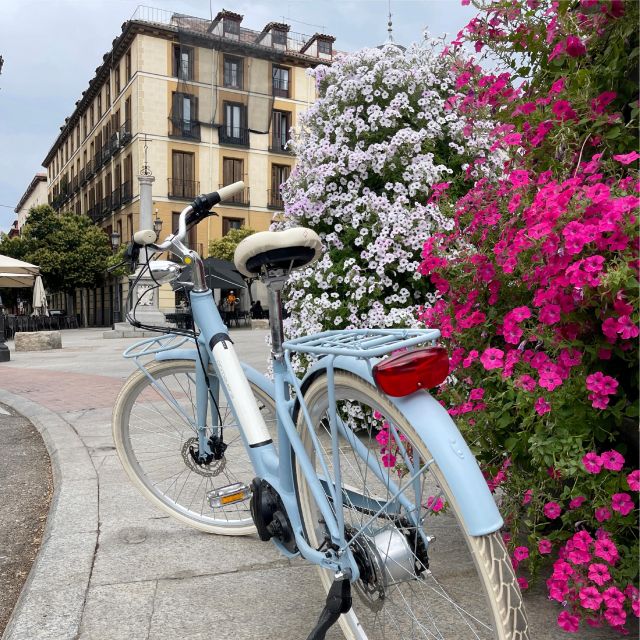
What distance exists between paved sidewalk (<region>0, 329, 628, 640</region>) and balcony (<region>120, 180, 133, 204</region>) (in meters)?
33.9

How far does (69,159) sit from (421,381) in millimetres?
55407

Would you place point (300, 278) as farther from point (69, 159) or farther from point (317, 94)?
point (69, 159)

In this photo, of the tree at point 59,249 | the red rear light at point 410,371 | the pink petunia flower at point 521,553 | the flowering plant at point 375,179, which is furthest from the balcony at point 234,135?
the red rear light at point 410,371

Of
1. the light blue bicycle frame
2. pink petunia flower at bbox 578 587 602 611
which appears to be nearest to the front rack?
the light blue bicycle frame

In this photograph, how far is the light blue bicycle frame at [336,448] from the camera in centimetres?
132

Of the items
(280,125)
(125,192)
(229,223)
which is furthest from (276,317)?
(280,125)

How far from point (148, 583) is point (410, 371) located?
1476 millimetres

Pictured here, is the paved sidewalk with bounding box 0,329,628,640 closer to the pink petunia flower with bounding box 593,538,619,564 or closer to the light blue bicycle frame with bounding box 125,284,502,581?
the light blue bicycle frame with bounding box 125,284,502,581

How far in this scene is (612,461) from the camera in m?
1.68

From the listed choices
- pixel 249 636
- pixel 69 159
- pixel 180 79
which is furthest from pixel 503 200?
pixel 69 159

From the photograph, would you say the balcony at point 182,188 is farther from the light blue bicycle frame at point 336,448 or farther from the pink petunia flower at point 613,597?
the pink petunia flower at point 613,597

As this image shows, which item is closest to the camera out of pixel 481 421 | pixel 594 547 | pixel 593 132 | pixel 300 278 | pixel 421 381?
pixel 421 381

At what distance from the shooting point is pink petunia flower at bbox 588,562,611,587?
5.39 feet

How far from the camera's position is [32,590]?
7.42 ft
